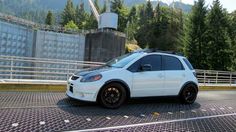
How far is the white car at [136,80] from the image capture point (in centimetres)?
837

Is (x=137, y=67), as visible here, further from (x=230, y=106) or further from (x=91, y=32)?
(x=91, y=32)

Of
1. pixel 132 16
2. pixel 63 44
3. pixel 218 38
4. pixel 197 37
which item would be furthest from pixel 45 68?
pixel 132 16

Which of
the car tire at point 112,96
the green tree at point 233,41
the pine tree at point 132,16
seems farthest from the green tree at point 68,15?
the car tire at point 112,96

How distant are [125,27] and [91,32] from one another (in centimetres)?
4290

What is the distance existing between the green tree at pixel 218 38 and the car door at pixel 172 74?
25.8 meters

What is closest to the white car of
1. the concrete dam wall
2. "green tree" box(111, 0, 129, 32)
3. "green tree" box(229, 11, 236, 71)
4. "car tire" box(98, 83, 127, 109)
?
"car tire" box(98, 83, 127, 109)

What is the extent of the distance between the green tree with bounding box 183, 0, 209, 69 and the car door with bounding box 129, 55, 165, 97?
87.7ft

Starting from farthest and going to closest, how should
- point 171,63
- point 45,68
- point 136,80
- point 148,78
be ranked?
point 45,68 → point 171,63 → point 148,78 → point 136,80

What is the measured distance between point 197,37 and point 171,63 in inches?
1091

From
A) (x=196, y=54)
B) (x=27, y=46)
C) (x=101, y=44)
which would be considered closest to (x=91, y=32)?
(x=101, y=44)

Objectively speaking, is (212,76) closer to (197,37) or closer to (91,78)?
(91,78)

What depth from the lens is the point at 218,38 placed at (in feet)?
115

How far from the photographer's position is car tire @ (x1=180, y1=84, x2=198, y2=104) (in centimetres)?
1008

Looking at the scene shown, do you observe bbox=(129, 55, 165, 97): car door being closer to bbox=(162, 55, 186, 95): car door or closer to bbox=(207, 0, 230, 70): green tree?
bbox=(162, 55, 186, 95): car door
